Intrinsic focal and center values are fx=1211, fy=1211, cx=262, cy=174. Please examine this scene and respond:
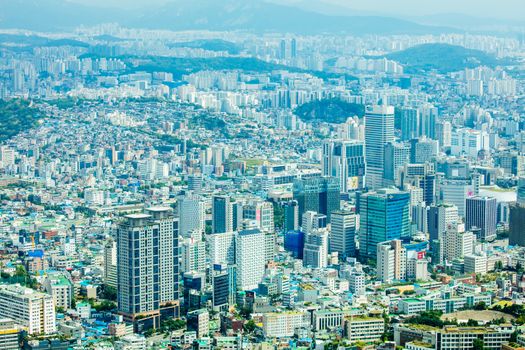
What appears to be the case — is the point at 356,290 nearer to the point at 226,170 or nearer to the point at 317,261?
the point at 317,261

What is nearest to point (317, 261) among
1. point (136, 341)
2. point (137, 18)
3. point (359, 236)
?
point (359, 236)

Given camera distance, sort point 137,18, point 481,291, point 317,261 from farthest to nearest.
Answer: point 137,18
point 317,261
point 481,291

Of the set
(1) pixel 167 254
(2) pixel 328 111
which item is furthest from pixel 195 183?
(2) pixel 328 111

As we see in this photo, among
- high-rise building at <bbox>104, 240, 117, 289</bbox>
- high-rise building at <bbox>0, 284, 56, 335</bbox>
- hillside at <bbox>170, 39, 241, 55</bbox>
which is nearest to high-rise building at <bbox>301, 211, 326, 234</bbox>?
high-rise building at <bbox>104, 240, 117, 289</bbox>

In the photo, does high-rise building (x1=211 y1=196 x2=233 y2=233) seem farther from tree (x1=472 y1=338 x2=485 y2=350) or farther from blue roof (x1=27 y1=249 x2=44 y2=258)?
tree (x1=472 y1=338 x2=485 y2=350)

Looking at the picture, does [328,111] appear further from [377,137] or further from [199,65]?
[199,65]

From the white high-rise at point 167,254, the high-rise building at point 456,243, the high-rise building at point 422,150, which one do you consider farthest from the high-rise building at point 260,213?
the high-rise building at point 422,150

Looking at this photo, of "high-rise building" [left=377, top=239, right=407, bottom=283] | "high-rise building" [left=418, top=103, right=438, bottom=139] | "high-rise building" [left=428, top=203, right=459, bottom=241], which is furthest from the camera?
"high-rise building" [left=418, top=103, right=438, bottom=139]
